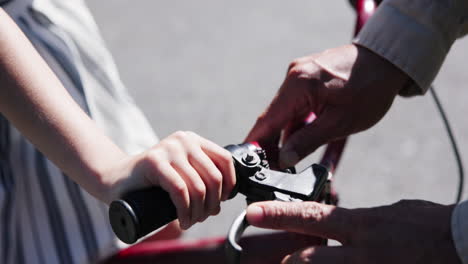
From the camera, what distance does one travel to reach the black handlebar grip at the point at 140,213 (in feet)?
3.05

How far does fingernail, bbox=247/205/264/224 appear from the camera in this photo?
96cm

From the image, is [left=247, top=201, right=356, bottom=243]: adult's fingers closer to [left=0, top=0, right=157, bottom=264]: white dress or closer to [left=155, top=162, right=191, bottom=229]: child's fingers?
[left=155, top=162, right=191, bottom=229]: child's fingers

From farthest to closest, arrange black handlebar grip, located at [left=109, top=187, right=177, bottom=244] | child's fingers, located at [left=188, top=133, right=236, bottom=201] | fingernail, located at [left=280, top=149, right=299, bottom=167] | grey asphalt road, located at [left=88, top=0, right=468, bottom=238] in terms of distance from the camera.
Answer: grey asphalt road, located at [left=88, top=0, right=468, bottom=238] < fingernail, located at [left=280, top=149, right=299, bottom=167] < child's fingers, located at [left=188, top=133, right=236, bottom=201] < black handlebar grip, located at [left=109, top=187, right=177, bottom=244]

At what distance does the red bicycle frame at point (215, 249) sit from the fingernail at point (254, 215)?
0.38m

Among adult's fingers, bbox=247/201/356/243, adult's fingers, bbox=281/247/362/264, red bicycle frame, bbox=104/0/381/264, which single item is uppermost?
adult's fingers, bbox=247/201/356/243

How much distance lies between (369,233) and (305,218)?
96 millimetres

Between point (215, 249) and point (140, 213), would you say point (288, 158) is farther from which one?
point (140, 213)

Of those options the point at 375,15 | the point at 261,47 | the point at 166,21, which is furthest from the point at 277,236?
the point at 166,21

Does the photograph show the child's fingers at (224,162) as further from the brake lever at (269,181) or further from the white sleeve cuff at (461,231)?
the white sleeve cuff at (461,231)

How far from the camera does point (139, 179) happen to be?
103cm

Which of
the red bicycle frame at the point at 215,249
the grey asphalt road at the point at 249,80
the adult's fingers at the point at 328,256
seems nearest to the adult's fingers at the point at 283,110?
the red bicycle frame at the point at 215,249

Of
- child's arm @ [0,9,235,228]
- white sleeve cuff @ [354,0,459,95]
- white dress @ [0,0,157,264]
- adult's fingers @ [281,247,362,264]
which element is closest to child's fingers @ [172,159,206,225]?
child's arm @ [0,9,235,228]

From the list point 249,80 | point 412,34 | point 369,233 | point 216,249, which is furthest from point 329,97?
point 249,80

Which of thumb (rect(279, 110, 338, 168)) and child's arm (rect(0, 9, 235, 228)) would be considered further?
thumb (rect(279, 110, 338, 168))
